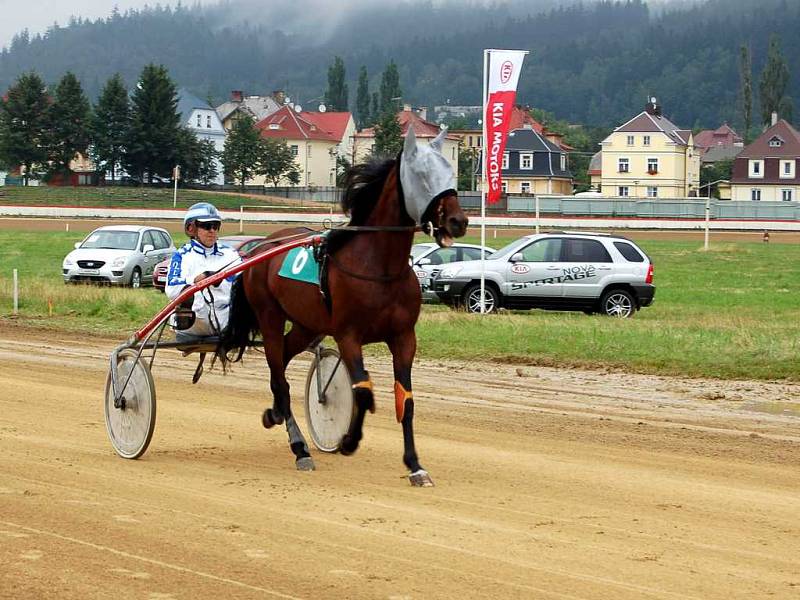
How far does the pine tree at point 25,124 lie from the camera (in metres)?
90.6

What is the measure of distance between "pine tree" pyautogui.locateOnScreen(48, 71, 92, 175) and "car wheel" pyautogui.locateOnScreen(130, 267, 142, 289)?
64.0 m

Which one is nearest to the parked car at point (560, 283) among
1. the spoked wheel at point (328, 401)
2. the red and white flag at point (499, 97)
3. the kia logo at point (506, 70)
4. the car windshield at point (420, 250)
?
the red and white flag at point (499, 97)

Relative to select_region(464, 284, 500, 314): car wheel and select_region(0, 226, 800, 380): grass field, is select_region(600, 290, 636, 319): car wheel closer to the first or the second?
select_region(0, 226, 800, 380): grass field

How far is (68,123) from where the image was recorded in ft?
303

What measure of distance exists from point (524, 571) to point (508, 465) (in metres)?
3.03

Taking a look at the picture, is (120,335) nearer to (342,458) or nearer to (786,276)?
(342,458)

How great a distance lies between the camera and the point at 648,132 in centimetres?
10888

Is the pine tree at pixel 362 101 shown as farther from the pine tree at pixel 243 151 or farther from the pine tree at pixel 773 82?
the pine tree at pixel 243 151

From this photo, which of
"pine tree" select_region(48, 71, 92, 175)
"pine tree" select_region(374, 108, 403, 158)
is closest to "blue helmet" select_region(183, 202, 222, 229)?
"pine tree" select_region(374, 108, 403, 158)

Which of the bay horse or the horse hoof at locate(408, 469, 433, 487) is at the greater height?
the bay horse

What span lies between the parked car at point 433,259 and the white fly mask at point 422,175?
18.1 meters

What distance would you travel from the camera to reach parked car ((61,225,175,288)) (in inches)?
1200

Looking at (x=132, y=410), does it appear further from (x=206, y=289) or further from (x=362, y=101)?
(x=362, y=101)

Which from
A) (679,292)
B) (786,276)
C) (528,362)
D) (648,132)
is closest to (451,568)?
(528,362)
